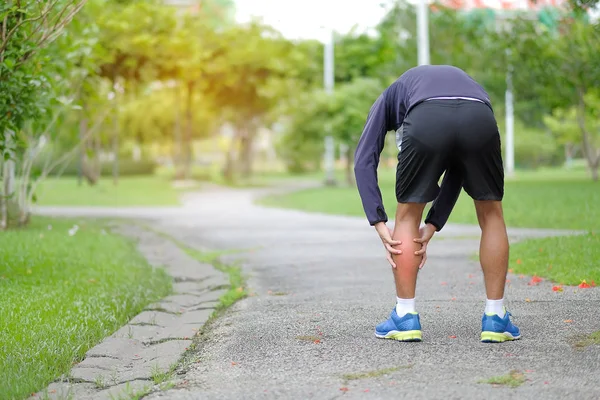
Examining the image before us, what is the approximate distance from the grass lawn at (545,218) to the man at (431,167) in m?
2.29

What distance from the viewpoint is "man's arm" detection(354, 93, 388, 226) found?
450 centimetres

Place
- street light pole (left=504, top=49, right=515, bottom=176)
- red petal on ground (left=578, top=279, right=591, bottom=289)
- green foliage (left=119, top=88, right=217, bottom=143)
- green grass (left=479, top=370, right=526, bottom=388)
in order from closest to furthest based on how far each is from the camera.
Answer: green grass (left=479, top=370, right=526, bottom=388) → red petal on ground (left=578, top=279, right=591, bottom=289) → street light pole (left=504, top=49, right=515, bottom=176) → green foliage (left=119, top=88, right=217, bottom=143)

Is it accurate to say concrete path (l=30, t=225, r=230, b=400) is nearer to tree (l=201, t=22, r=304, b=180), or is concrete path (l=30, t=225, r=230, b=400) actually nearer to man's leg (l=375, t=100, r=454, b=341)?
man's leg (l=375, t=100, r=454, b=341)

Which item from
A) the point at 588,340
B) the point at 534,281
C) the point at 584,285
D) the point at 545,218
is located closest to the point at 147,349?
the point at 588,340

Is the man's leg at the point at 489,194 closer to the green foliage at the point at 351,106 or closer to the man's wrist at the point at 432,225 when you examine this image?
the man's wrist at the point at 432,225

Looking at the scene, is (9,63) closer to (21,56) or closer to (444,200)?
(21,56)

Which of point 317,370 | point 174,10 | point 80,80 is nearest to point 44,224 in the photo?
point 80,80

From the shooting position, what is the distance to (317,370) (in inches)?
154

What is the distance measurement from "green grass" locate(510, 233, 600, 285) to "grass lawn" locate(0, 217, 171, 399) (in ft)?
10.2

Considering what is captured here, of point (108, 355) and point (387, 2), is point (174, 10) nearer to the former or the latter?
point (387, 2)

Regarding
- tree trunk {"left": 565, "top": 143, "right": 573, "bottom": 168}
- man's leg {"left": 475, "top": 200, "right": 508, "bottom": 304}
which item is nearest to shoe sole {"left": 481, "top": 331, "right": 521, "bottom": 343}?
man's leg {"left": 475, "top": 200, "right": 508, "bottom": 304}

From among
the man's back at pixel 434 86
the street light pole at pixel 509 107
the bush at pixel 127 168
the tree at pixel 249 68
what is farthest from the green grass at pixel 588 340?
the bush at pixel 127 168

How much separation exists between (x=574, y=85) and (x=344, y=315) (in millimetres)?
24237

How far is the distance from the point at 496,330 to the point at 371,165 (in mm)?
1026
